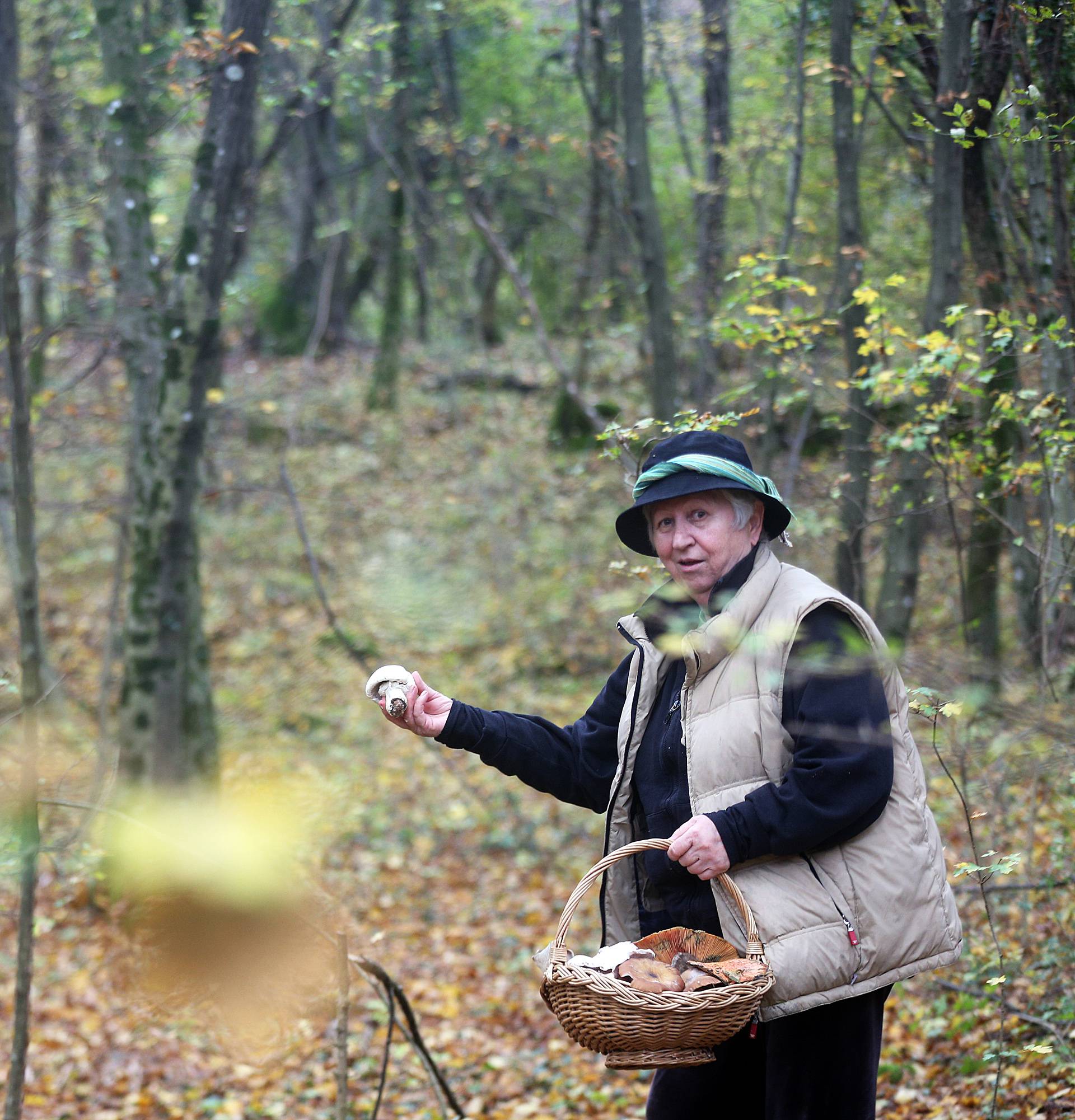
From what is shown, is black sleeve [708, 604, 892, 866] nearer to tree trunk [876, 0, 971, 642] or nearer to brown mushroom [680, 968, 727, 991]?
brown mushroom [680, 968, 727, 991]

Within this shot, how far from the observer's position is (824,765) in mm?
2209

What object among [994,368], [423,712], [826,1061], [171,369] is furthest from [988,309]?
[171,369]

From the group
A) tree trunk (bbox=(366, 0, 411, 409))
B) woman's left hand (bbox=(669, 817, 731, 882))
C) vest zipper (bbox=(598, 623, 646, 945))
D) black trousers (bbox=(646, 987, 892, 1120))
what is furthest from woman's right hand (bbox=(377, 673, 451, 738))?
tree trunk (bbox=(366, 0, 411, 409))

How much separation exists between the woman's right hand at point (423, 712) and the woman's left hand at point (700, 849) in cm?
72

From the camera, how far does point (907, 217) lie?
29.5ft

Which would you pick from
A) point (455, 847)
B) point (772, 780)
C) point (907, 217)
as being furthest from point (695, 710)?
point (907, 217)

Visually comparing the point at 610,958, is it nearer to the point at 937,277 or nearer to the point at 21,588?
the point at 21,588

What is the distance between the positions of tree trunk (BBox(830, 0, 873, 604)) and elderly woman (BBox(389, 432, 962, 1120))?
2.22 meters

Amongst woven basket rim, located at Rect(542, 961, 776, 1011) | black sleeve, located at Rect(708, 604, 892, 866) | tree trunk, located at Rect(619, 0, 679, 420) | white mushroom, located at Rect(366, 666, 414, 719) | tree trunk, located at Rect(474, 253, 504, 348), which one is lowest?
woven basket rim, located at Rect(542, 961, 776, 1011)

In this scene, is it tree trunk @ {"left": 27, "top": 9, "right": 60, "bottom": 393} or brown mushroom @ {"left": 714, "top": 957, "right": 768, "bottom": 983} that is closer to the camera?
brown mushroom @ {"left": 714, "top": 957, "right": 768, "bottom": 983}

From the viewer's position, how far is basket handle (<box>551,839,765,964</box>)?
2.21 meters

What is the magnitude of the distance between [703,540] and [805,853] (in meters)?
0.77

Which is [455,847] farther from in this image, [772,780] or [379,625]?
[772,780]

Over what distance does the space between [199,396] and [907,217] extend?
20.1ft
